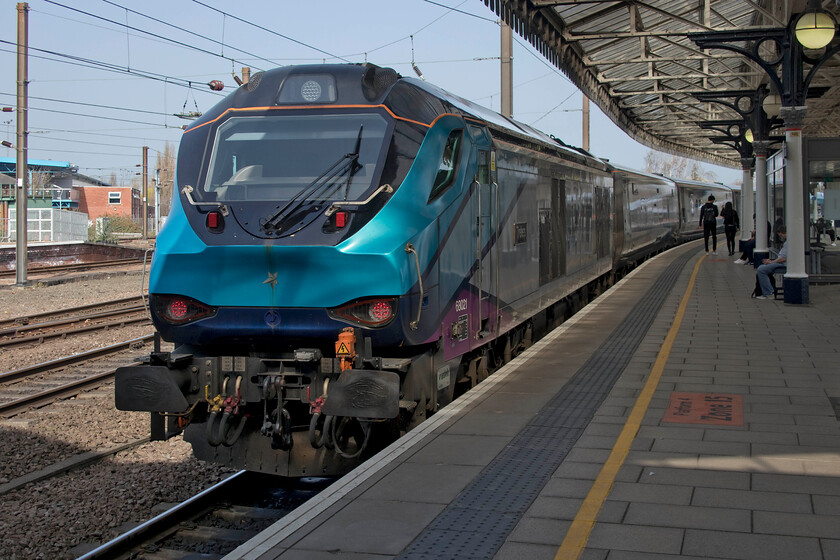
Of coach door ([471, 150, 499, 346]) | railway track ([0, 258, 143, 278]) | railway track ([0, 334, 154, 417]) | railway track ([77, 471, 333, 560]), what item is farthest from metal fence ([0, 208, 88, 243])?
railway track ([77, 471, 333, 560])

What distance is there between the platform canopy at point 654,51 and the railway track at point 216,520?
9942mm

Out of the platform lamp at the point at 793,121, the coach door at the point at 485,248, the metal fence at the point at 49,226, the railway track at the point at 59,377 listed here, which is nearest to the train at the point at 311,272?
the coach door at the point at 485,248

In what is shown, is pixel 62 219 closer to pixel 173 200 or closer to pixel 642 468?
pixel 173 200

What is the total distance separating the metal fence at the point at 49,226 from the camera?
40.5 metres

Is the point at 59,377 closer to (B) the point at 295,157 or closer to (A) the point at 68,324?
(A) the point at 68,324

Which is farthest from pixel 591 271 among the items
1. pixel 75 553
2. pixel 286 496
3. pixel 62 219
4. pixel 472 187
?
pixel 62 219

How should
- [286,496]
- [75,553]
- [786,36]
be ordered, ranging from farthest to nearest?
[786,36] → [286,496] → [75,553]

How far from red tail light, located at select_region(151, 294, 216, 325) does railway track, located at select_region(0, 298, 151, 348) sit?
8492 millimetres

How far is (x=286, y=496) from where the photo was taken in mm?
7324

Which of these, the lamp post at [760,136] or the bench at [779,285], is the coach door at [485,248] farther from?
the lamp post at [760,136]

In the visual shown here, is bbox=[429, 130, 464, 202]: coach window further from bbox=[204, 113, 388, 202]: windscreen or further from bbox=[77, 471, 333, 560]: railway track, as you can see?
bbox=[77, 471, 333, 560]: railway track

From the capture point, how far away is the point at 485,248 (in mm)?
8273

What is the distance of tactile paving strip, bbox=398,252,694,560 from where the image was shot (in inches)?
176

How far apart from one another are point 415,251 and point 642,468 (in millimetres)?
2186
